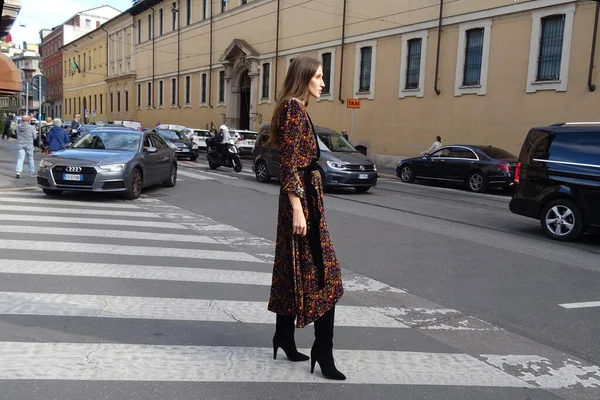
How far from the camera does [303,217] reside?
3.28 m

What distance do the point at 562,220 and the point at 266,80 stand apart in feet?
100

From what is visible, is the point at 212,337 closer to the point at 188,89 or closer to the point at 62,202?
the point at 62,202

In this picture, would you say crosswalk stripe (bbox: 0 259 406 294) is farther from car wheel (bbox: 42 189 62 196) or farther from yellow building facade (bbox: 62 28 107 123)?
yellow building facade (bbox: 62 28 107 123)

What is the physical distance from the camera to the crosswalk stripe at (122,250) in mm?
6852

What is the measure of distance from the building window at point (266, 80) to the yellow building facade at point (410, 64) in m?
0.07

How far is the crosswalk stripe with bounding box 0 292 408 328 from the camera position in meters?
4.62

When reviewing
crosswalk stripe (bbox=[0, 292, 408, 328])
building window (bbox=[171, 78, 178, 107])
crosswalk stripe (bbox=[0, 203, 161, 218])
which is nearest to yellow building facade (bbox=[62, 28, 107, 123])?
building window (bbox=[171, 78, 178, 107])

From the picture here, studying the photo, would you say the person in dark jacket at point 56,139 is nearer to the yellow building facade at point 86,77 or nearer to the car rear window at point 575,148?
the car rear window at point 575,148

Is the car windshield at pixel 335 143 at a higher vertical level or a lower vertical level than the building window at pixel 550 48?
lower

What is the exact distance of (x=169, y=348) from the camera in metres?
3.96

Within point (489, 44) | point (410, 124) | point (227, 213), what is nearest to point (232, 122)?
point (410, 124)

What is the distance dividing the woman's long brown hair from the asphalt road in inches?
63.7

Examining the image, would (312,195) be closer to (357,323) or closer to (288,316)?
(288,316)

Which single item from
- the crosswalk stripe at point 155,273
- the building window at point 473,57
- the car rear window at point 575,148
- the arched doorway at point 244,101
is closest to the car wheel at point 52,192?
the crosswalk stripe at point 155,273
